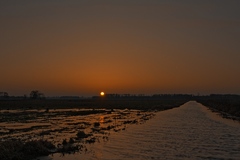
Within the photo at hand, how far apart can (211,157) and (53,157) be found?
1014 cm

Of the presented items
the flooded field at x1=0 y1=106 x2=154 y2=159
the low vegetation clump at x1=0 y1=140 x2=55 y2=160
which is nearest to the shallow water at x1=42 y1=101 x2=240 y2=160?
the low vegetation clump at x1=0 y1=140 x2=55 y2=160

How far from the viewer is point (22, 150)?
19.5m

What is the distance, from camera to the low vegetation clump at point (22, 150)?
17.8m

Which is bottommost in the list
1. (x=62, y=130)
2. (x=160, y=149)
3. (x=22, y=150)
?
(x=160, y=149)

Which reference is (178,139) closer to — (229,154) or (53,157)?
(229,154)

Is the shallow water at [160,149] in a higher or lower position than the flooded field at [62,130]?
lower

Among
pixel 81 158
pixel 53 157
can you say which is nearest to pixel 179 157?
pixel 81 158

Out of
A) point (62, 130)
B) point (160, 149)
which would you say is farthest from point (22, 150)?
point (62, 130)

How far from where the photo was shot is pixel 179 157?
20.0 m

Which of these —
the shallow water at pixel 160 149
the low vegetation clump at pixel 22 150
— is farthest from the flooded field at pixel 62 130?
the shallow water at pixel 160 149

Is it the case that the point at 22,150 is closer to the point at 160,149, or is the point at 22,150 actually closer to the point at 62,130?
the point at 160,149

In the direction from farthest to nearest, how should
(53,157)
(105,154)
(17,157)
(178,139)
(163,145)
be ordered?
(178,139) < (163,145) < (105,154) < (53,157) < (17,157)

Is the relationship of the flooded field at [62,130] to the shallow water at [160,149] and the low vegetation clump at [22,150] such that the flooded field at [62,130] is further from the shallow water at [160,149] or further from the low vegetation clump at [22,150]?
the shallow water at [160,149]

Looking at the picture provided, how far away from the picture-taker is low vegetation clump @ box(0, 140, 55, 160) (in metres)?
17.8
